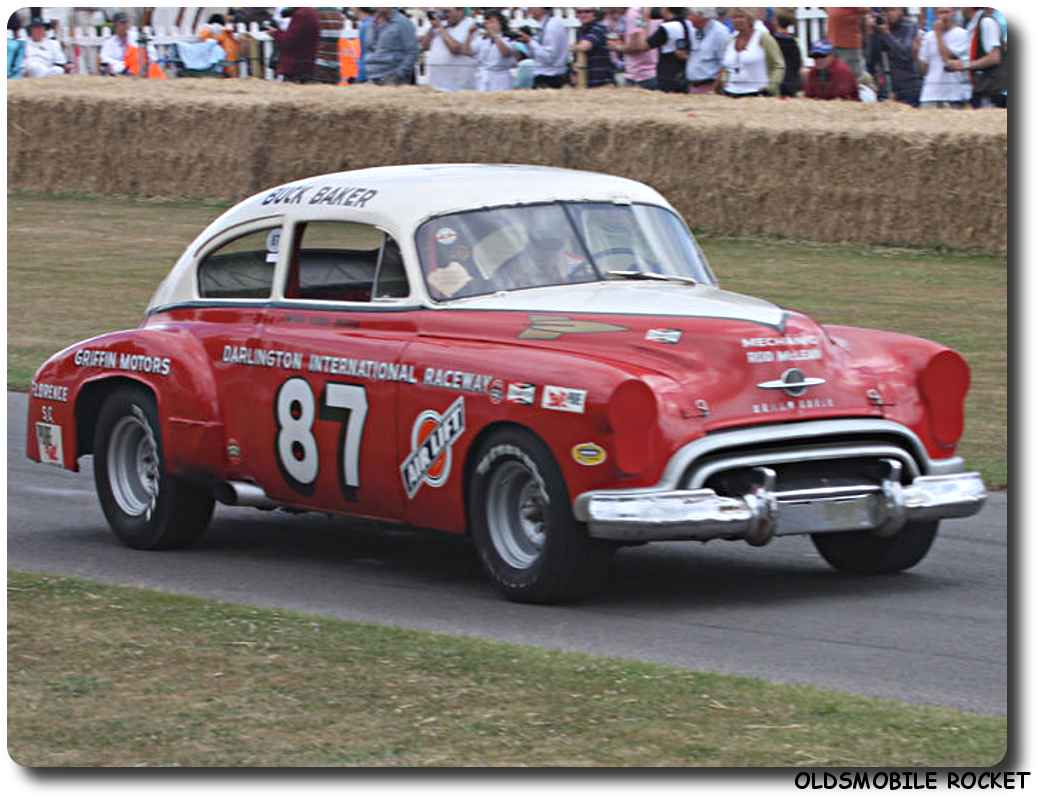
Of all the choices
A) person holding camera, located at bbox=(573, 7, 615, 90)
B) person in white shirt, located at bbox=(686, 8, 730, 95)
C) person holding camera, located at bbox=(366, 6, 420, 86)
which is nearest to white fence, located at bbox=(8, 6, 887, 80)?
person holding camera, located at bbox=(366, 6, 420, 86)

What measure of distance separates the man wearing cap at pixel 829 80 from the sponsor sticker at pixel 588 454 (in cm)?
1369

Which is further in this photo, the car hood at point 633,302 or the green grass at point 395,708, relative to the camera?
the car hood at point 633,302

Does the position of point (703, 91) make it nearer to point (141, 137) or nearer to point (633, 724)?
point (141, 137)

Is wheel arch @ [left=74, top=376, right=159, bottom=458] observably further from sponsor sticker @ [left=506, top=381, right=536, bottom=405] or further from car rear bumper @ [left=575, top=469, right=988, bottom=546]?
car rear bumper @ [left=575, top=469, right=988, bottom=546]

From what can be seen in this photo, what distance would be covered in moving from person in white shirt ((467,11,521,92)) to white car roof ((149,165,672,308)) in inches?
511

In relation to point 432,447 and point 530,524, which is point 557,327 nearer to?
point 432,447

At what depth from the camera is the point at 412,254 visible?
869cm

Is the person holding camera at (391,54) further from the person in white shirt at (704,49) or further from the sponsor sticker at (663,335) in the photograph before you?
the sponsor sticker at (663,335)

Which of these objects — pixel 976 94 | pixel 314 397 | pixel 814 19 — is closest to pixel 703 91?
pixel 814 19

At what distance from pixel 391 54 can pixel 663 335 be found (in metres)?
16.1

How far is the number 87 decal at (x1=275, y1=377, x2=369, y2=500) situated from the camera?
8508mm

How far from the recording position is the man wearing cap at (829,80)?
20.8 meters

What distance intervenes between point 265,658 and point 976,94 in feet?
48.3

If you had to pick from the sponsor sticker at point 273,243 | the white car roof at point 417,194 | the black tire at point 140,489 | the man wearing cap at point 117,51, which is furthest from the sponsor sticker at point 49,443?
the man wearing cap at point 117,51
